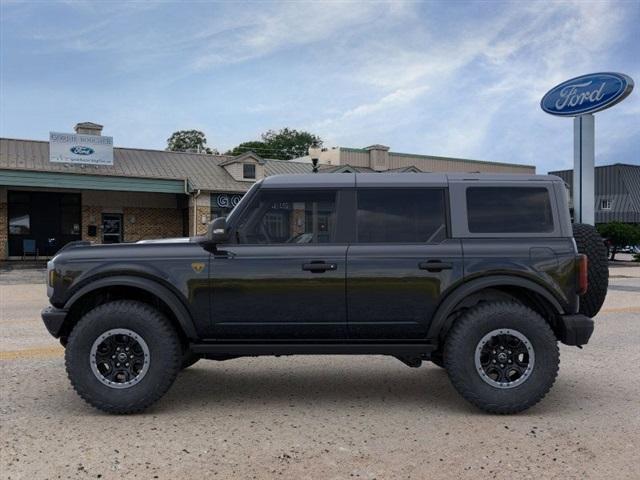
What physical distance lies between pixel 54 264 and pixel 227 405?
1.89m

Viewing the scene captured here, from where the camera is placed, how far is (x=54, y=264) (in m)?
4.89

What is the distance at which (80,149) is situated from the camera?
29.2 m

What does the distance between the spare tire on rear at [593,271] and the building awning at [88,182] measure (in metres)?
26.9

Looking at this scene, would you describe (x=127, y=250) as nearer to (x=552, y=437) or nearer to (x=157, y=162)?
(x=552, y=437)

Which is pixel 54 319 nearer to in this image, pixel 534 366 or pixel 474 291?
pixel 474 291

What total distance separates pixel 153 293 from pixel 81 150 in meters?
27.1

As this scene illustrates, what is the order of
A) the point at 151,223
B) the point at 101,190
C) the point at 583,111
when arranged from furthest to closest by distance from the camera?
the point at 151,223 < the point at 101,190 < the point at 583,111

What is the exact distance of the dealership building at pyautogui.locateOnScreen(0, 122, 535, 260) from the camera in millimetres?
28828

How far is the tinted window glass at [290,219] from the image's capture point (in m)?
4.94

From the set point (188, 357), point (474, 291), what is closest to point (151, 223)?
point (188, 357)

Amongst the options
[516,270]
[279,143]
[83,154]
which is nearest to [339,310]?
[516,270]

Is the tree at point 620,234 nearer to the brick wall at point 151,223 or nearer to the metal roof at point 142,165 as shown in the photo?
the metal roof at point 142,165

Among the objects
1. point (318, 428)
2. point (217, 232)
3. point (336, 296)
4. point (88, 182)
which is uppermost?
point (88, 182)

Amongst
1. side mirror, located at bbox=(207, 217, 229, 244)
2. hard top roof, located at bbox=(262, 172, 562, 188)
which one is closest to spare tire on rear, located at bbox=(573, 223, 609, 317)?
hard top roof, located at bbox=(262, 172, 562, 188)
